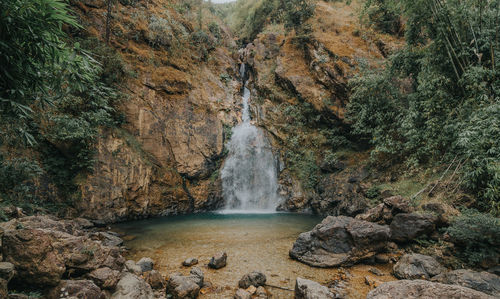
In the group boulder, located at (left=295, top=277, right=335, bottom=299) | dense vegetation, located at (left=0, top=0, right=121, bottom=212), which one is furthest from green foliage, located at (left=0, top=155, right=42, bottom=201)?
boulder, located at (left=295, top=277, right=335, bottom=299)

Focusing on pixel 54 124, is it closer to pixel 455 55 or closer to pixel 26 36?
pixel 26 36

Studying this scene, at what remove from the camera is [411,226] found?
19.2 ft

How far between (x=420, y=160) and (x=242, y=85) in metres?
14.5

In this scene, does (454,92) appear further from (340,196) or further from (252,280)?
(252,280)

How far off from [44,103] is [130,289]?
3.35 metres

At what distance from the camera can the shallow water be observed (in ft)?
15.2

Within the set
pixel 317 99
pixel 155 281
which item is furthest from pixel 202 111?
pixel 155 281

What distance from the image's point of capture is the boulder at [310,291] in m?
→ 3.58

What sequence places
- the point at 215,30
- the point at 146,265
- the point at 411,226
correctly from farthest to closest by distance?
the point at 215,30
the point at 411,226
the point at 146,265

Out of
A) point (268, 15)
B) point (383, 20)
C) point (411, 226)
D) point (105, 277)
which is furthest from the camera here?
point (268, 15)

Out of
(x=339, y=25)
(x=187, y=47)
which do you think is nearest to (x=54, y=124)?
(x=187, y=47)

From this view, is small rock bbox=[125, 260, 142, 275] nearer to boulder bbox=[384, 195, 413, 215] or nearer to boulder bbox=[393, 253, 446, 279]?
boulder bbox=[393, 253, 446, 279]

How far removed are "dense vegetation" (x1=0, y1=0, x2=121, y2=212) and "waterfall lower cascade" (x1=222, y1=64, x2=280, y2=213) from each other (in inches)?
277

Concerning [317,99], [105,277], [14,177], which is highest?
[317,99]
